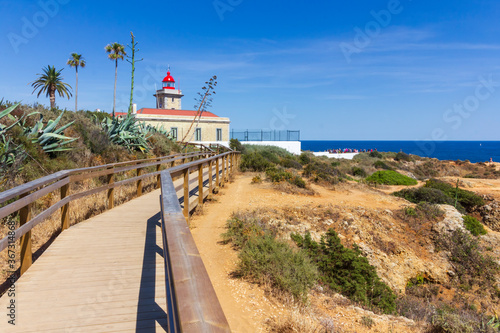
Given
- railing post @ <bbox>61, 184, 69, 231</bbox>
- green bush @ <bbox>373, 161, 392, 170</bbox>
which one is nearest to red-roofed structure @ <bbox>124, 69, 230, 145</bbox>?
green bush @ <bbox>373, 161, 392, 170</bbox>

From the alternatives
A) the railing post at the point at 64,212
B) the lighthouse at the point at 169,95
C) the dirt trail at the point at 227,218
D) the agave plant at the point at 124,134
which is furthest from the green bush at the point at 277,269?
the lighthouse at the point at 169,95

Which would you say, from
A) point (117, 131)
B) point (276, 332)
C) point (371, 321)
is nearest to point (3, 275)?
point (276, 332)

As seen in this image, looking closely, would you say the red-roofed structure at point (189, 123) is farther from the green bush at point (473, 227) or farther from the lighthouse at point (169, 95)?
the green bush at point (473, 227)

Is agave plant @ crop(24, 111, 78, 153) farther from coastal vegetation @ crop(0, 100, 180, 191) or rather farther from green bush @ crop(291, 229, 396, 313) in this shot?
green bush @ crop(291, 229, 396, 313)

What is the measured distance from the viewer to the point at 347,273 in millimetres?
6988

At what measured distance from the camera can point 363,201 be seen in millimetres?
12500

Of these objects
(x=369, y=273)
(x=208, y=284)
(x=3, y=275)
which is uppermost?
(x=208, y=284)

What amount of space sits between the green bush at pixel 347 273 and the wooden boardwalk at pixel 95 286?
376cm

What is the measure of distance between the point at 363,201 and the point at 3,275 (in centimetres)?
1116

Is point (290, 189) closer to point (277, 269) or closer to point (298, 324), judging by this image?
point (277, 269)

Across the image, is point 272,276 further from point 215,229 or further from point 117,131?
point 117,131

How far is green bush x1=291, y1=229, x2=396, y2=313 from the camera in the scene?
6348 mm

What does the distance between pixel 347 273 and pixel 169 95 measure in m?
50.0

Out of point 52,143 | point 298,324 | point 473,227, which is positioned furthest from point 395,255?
point 52,143
